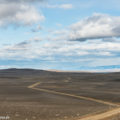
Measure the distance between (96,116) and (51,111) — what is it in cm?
483

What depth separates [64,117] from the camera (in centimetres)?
2398

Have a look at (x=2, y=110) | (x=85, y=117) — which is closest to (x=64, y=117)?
(x=85, y=117)

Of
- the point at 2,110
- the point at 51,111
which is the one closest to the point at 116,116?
the point at 51,111

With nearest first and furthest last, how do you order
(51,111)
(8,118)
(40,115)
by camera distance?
(8,118) → (40,115) → (51,111)

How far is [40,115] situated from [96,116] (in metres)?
5.09

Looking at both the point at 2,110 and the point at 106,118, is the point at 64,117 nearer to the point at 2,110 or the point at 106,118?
the point at 106,118

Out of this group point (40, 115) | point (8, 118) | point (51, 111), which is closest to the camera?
point (8, 118)

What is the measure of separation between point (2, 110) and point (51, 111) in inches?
193

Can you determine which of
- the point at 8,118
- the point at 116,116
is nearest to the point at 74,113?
the point at 116,116

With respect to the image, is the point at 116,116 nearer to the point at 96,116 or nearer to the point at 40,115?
the point at 96,116

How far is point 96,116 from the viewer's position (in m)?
24.4

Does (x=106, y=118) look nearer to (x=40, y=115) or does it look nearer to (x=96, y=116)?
(x=96, y=116)

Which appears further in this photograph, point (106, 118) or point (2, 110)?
point (2, 110)

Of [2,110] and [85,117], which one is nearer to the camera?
[85,117]
